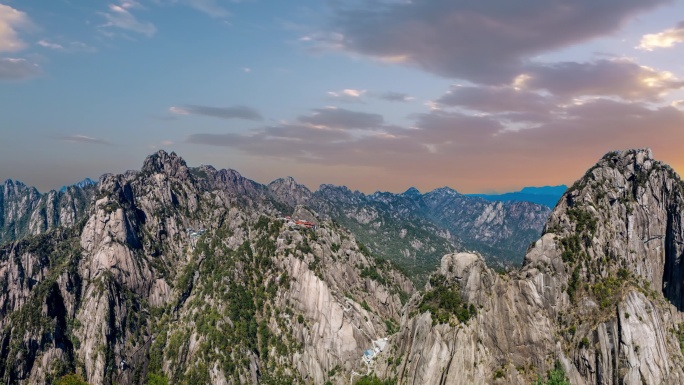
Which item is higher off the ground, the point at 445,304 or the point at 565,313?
the point at 565,313

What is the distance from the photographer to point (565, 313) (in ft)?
506

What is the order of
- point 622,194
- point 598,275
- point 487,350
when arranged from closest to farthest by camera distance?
point 487,350 < point 598,275 < point 622,194

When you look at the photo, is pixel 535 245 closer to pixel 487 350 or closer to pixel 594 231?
pixel 594 231

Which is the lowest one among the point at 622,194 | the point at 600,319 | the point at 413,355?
the point at 413,355

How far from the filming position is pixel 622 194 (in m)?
190

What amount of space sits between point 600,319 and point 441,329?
Answer: 51108 mm

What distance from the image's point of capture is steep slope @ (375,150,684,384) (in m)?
142

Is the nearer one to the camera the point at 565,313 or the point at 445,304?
the point at 565,313

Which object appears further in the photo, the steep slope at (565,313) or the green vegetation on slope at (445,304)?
the green vegetation on slope at (445,304)

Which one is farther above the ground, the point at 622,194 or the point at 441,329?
the point at 622,194

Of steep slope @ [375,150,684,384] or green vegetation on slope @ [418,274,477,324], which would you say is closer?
steep slope @ [375,150,684,384]

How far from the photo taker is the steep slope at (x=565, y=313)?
142000mm

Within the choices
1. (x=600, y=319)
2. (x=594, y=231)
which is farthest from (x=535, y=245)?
(x=600, y=319)

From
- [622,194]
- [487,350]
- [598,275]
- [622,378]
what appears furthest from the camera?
[622,194]
